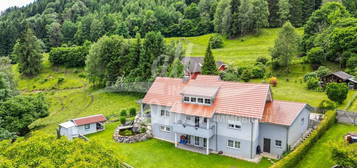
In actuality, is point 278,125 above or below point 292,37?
below

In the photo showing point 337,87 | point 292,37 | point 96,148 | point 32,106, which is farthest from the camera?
point 292,37

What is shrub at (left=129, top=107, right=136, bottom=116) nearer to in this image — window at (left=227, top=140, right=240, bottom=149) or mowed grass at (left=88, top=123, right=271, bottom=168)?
mowed grass at (left=88, top=123, right=271, bottom=168)

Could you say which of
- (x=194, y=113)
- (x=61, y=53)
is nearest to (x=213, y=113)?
(x=194, y=113)

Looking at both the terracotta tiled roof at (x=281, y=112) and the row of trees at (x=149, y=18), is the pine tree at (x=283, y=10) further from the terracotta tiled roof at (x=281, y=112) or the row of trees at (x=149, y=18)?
the terracotta tiled roof at (x=281, y=112)

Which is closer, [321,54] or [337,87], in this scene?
[337,87]

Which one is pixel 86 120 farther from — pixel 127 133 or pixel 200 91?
pixel 200 91

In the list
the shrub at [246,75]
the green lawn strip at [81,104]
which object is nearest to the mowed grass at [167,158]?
the green lawn strip at [81,104]

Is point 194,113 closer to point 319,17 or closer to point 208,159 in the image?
point 208,159
